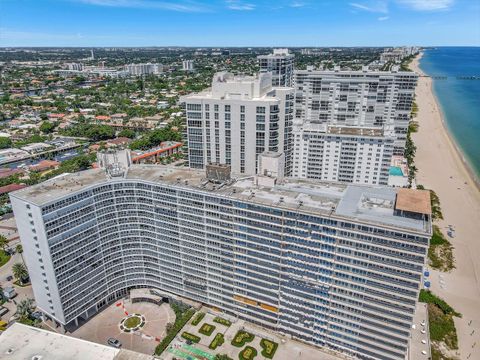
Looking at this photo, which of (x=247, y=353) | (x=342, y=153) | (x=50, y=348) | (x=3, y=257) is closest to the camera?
(x=50, y=348)

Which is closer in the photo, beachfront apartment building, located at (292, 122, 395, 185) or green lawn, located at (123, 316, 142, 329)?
green lawn, located at (123, 316, 142, 329)

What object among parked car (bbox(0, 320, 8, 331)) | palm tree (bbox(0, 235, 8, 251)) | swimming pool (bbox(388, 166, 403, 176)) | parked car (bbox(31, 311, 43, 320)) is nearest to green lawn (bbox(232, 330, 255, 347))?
parked car (bbox(31, 311, 43, 320))

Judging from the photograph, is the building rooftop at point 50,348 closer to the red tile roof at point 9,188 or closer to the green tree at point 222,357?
the green tree at point 222,357

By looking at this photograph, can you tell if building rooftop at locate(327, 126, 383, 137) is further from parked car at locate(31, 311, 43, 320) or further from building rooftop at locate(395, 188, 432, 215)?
parked car at locate(31, 311, 43, 320)

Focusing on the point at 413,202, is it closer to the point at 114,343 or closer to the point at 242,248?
the point at 242,248

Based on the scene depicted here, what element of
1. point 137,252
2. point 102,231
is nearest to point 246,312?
point 137,252

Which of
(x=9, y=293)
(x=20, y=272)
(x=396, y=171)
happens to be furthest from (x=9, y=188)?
(x=396, y=171)

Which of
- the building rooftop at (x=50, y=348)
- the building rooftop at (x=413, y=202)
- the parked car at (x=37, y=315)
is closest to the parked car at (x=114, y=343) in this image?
the building rooftop at (x=50, y=348)
